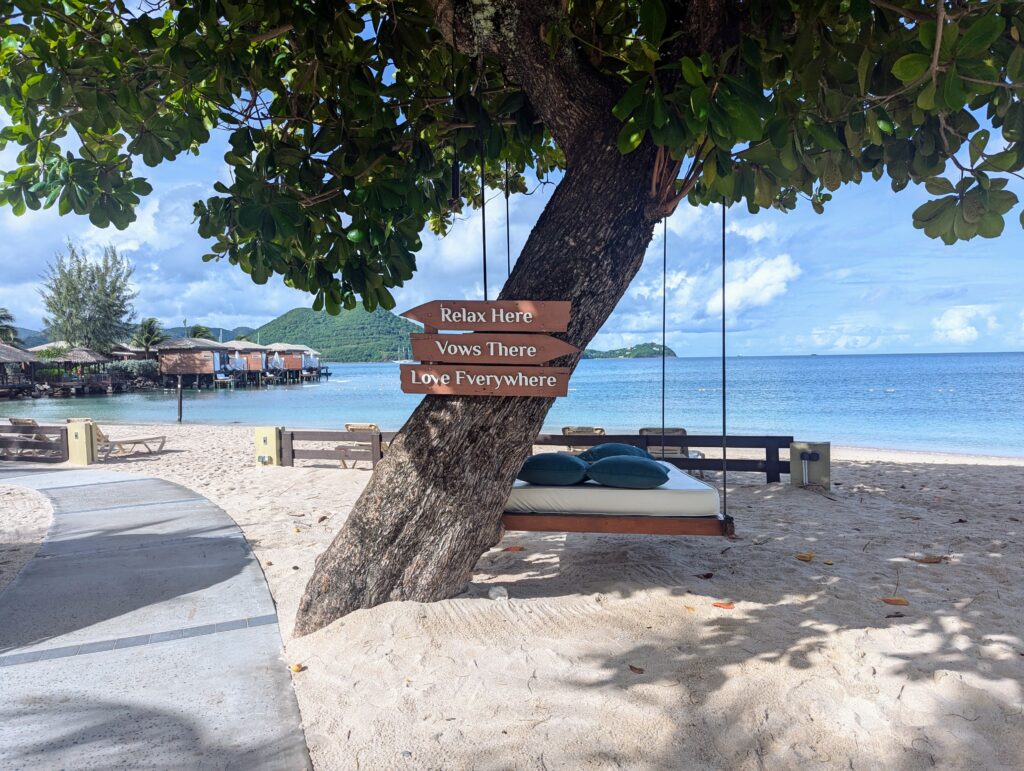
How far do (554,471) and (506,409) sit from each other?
705 millimetres

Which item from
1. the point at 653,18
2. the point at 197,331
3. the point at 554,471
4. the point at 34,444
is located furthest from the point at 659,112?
the point at 197,331

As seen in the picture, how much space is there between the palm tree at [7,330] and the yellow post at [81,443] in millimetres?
47074

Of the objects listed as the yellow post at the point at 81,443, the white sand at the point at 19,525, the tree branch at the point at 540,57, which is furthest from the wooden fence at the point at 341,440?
the tree branch at the point at 540,57

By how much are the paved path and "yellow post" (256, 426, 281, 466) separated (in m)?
4.45

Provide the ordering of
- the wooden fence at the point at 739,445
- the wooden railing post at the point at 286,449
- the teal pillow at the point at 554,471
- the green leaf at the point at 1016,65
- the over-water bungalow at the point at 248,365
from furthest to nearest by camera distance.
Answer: the over-water bungalow at the point at 248,365 < the wooden railing post at the point at 286,449 < the wooden fence at the point at 739,445 < the teal pillow at the point at 554,471 < the green leaf at the point at 1016,65

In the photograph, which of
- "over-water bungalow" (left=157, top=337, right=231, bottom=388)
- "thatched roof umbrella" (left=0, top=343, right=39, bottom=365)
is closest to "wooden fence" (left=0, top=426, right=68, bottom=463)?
"thatched roof umbrella" (left=0, top=343, right=39, bottom=365)

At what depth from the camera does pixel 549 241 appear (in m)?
3.03

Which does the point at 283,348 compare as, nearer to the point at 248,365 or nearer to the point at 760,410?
the point at 248,365

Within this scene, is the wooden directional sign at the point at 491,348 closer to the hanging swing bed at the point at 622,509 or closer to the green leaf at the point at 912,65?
the hanging swing bed at the point at 622,509

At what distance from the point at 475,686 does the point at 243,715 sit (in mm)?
879

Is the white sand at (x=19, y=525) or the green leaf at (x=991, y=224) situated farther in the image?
the white sand at (x=19, y=525)

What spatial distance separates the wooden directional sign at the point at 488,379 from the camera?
113 inches

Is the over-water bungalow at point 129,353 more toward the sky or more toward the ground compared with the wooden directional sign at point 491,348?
more toward the sky

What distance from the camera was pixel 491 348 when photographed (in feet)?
Result: 9.39
